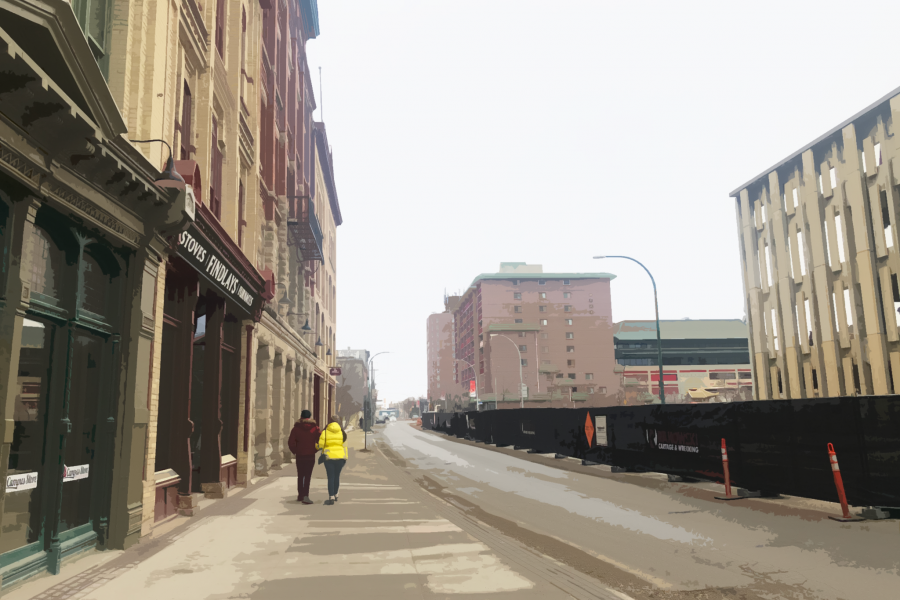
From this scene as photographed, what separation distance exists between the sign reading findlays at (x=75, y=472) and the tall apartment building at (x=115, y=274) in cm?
3

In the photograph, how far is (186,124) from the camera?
13508 mm

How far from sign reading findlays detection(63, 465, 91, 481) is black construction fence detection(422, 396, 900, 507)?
1214 cm

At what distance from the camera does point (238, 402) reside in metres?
16.5

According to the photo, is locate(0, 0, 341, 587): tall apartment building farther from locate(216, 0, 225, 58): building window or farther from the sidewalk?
the sidewalk

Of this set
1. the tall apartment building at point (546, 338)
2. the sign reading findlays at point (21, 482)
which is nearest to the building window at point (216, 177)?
the sign reading findlays at point (21, 482)

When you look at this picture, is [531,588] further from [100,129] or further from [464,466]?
[464,466]

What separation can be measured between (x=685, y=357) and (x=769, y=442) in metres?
111

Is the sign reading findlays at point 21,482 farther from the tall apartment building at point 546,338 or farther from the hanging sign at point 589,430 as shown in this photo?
the tall apartment building at point 546,338

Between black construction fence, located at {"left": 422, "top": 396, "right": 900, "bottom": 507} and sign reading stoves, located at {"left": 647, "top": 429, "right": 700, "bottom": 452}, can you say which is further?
sign reading stoves, located at {"left": 647, "top": 429, "right": 700, "bottom": 452}

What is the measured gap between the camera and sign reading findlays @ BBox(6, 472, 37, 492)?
22.2 feet

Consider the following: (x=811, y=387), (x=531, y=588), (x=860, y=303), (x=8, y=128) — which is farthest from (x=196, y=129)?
(x=811, y=387)

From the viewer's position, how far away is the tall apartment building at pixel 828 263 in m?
39.4

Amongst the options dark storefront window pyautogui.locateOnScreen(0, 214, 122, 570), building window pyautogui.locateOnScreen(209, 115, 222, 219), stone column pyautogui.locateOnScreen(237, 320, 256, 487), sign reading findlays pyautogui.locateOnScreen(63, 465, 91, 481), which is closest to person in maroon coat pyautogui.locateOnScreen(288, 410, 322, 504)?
stone column pyautogui.locateOnScreen(237, 320, 256, 487)

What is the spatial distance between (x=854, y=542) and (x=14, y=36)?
1199 cm
